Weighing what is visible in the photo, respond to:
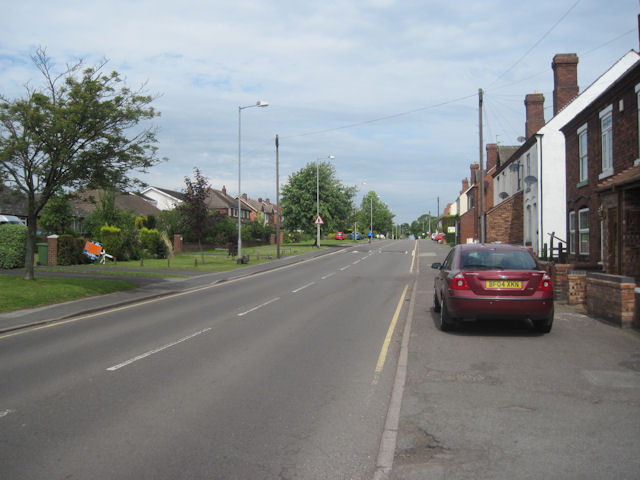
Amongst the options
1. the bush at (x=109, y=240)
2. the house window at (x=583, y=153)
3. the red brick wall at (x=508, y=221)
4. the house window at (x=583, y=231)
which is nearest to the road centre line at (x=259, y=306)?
the house window at (x=583, y=231)

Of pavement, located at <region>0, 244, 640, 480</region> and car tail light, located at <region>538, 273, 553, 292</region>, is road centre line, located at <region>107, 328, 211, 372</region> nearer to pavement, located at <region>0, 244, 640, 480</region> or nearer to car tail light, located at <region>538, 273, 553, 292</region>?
pavement, located at <region>0, 244, 640, 480</region>

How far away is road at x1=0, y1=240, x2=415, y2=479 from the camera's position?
4152mm

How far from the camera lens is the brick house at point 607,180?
12.6m

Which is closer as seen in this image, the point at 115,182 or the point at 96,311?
the point at 96,311

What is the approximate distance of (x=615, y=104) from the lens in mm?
16281

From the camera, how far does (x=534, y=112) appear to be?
34.8 meters

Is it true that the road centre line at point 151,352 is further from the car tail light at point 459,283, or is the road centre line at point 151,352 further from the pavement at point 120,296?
the car tail light at point 459,283

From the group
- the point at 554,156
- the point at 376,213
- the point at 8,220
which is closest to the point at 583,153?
the point at 554,156

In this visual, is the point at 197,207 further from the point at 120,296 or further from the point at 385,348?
the point at 385,348

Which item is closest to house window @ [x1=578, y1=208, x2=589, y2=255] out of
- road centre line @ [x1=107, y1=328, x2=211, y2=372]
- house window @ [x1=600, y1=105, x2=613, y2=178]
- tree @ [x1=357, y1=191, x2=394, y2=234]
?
house window @ [x1=600, y1=105, x2=613, y2=178]

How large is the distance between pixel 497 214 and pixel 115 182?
23.6 m

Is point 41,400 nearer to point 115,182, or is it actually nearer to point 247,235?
point 115,182

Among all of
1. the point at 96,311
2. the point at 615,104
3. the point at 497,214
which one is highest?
the point at 615,104

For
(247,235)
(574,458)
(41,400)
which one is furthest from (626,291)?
(247,235)
